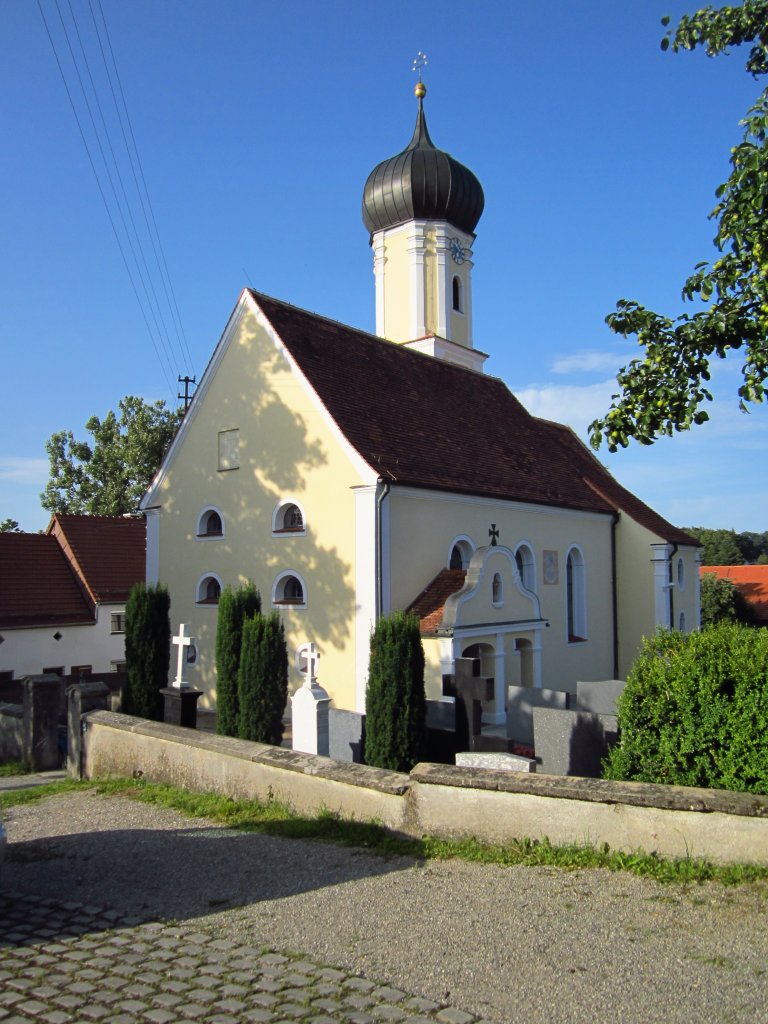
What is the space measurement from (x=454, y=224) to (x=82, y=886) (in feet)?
83.5

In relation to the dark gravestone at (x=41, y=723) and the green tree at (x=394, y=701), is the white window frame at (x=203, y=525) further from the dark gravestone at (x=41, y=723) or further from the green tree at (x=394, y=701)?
the green tree at (x=394, y=701)

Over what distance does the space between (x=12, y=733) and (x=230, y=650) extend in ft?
11.5

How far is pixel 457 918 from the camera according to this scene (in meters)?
5.59

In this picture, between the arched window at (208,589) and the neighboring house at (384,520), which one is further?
the arched window at (208,589)

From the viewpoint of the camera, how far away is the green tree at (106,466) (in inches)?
1582

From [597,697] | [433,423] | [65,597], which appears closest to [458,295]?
[433,423]

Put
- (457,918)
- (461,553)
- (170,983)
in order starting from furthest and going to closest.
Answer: (461,553), (457,918), (170,983)

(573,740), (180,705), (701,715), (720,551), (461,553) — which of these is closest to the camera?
(701,715)

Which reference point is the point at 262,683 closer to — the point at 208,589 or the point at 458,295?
the point at 208,589

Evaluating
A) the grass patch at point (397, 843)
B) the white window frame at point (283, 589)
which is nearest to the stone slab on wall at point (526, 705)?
the white window frame at point (283, 589)

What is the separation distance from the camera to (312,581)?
1752 centimetres

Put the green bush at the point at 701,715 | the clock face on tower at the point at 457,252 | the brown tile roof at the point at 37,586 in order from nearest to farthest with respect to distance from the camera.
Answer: the green bush at the point at 701,715 < the brown tile roof at the point at 37,586 < the clock face on tower at the point at 457,252

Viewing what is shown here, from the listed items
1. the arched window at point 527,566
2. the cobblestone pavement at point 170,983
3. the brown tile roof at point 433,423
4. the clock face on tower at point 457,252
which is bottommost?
the cobblestone pavement at point 170,983

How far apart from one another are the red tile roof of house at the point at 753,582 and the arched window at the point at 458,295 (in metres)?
29.0
